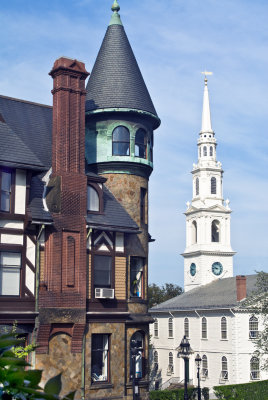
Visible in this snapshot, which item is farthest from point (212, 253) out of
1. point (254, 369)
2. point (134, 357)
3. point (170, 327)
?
point (134, 357)

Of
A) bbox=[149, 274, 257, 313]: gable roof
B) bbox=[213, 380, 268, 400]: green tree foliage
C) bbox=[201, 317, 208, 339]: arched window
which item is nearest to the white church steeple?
bbox=[149, 274, 257, 313]: gable roof

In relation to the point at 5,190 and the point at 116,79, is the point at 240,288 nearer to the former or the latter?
the point at 116,79

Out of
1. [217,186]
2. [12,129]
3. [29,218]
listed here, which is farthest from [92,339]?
[217,186]

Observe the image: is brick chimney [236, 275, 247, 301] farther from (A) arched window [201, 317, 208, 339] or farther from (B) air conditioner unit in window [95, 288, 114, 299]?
(B) air conditioner unit in window [95, 288, 114, 299]

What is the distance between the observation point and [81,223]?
2553 cm

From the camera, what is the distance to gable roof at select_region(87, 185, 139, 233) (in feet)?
86.1

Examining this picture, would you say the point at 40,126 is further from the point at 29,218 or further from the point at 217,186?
the point at 217,186

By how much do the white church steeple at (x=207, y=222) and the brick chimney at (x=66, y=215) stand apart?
60614mm

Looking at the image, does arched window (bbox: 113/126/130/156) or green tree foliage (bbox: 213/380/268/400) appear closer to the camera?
arched window (bbox: 113/126/130/156)

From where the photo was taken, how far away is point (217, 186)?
8962 cm

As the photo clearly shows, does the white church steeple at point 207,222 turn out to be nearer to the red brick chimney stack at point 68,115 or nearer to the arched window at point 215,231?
the arched window at point 215,231

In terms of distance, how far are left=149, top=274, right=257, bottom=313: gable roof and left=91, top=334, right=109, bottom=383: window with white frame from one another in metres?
37.8

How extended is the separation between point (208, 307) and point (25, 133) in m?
43.3

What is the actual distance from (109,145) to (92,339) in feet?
30.8
